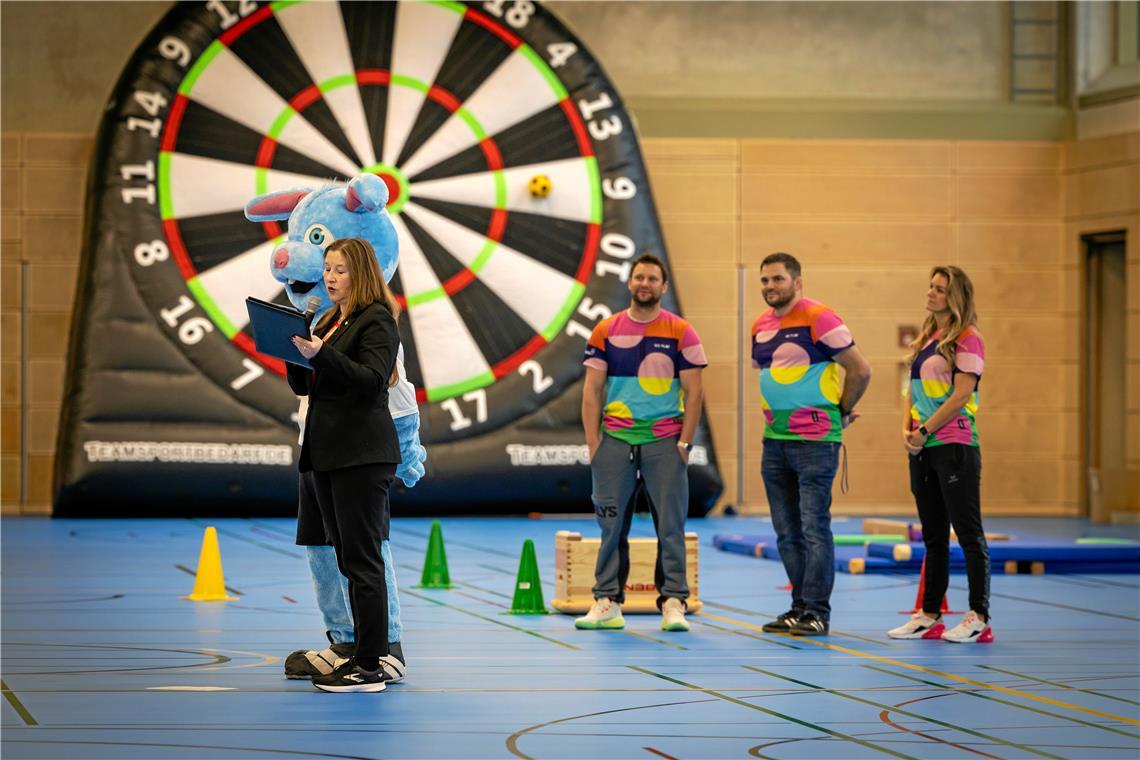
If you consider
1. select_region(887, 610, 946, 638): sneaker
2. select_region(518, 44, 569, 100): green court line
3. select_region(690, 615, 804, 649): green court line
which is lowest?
select_region(690, 615, 804, 649): green court line

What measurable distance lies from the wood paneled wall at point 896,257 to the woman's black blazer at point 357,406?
8.27 meters

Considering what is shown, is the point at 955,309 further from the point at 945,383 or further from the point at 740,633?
the point at 740,633

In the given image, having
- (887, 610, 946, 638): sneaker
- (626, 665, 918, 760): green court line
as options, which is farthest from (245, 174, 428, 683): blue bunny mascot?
(887, 610, 946, 638): sneaker

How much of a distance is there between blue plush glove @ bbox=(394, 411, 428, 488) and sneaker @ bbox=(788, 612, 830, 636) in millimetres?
1639

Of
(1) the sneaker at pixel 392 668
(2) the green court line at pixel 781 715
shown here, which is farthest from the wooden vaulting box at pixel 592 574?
(1) the sneaker at pixel 392 668

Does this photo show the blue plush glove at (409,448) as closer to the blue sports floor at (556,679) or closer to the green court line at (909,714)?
the blue sports floor at (556,679)

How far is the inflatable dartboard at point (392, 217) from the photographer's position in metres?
11.4

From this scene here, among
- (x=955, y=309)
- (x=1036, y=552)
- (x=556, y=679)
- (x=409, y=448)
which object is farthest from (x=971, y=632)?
(x=1036, y=552)

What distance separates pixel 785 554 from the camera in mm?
6125

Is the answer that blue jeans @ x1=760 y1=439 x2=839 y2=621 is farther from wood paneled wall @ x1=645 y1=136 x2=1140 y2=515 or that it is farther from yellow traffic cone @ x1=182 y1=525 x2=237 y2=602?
wood paneled wall @ x1=645 y1=136 x2=1140 y2=515

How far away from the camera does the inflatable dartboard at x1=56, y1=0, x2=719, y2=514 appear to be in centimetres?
1141

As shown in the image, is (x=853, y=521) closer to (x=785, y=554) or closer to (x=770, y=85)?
(x=770, y=85)

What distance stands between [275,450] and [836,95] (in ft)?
18.1

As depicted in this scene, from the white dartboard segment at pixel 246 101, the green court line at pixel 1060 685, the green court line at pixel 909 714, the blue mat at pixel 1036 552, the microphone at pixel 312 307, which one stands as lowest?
the green court line at pixel 1060 685
